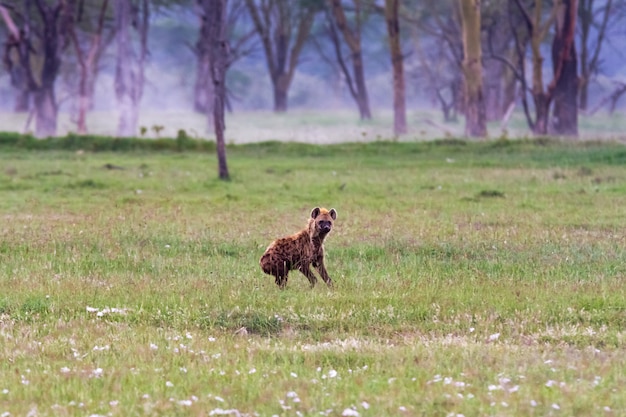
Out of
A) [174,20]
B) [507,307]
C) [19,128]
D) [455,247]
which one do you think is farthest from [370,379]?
[174,20]

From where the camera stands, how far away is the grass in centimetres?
729

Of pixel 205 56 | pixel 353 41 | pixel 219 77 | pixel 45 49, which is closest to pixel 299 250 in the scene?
pixel 219 77

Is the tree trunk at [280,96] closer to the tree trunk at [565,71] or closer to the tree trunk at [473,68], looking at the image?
the tree trunk at [565,71]

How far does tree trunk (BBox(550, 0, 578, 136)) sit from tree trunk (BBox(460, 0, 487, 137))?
3.42 m

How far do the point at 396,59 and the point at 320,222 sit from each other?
3563cm

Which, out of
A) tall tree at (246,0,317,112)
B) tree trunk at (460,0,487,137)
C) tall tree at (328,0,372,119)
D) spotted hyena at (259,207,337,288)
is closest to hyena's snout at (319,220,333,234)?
spotted hyena at (259,207,337,288)

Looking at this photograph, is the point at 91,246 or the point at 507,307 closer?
the point at 507,307

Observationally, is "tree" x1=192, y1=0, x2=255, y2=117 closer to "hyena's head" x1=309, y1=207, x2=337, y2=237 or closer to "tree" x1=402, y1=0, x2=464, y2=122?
"tree" x1=402, y1=0, x2=464, y2=122

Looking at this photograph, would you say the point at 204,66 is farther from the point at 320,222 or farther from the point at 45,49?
the point at 320,222

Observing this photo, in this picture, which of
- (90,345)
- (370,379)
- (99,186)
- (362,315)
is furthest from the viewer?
(99,186)

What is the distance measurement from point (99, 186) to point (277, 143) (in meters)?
12.6

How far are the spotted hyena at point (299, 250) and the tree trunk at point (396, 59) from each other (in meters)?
33.5

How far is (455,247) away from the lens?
1380 cm

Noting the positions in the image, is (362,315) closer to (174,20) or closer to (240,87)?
(174,20)
